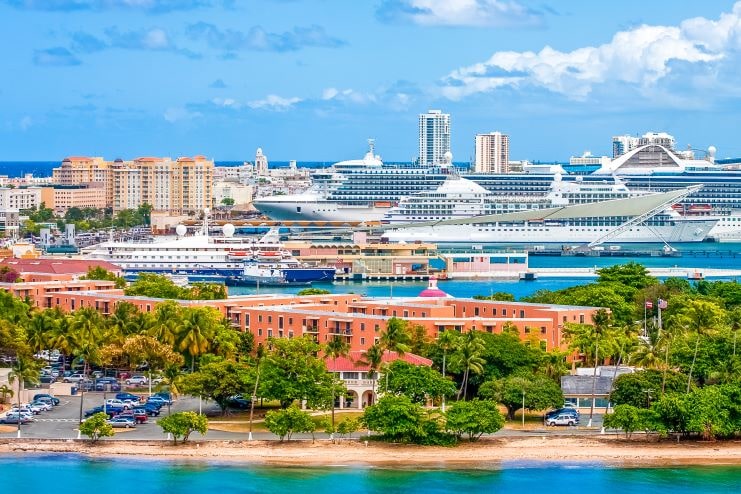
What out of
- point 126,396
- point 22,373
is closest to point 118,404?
point 126,396

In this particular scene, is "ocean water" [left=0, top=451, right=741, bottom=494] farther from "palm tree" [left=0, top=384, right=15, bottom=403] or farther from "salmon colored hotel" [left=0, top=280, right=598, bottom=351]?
"salmon colored hotel" [left=0, top=280, right=598, bottom=351]

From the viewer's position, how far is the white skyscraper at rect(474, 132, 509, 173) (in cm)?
17575

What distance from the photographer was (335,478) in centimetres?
4050

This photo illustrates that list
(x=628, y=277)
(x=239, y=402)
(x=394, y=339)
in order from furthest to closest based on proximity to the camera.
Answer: (x=628, y=277)
(x=239, y=402)
(x=394, y=339)

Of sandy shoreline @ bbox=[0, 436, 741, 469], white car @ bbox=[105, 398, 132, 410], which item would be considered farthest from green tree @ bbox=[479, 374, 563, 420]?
white car @ bbox=[105, 398, 132, 410]

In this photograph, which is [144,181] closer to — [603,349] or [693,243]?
[693,243]

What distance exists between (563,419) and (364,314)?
1097 cm

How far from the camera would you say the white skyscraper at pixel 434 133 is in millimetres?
193125

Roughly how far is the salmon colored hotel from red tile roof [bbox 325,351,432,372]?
210 centimetres

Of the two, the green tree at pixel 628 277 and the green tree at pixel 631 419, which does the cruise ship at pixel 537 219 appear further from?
the green tree at pixel 631 419

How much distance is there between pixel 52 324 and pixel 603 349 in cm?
1560

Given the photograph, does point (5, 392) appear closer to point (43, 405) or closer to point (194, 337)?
point (43, 405)

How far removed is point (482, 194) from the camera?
130375 millimetres

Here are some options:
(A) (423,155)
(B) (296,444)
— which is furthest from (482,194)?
(B) (296,444)
